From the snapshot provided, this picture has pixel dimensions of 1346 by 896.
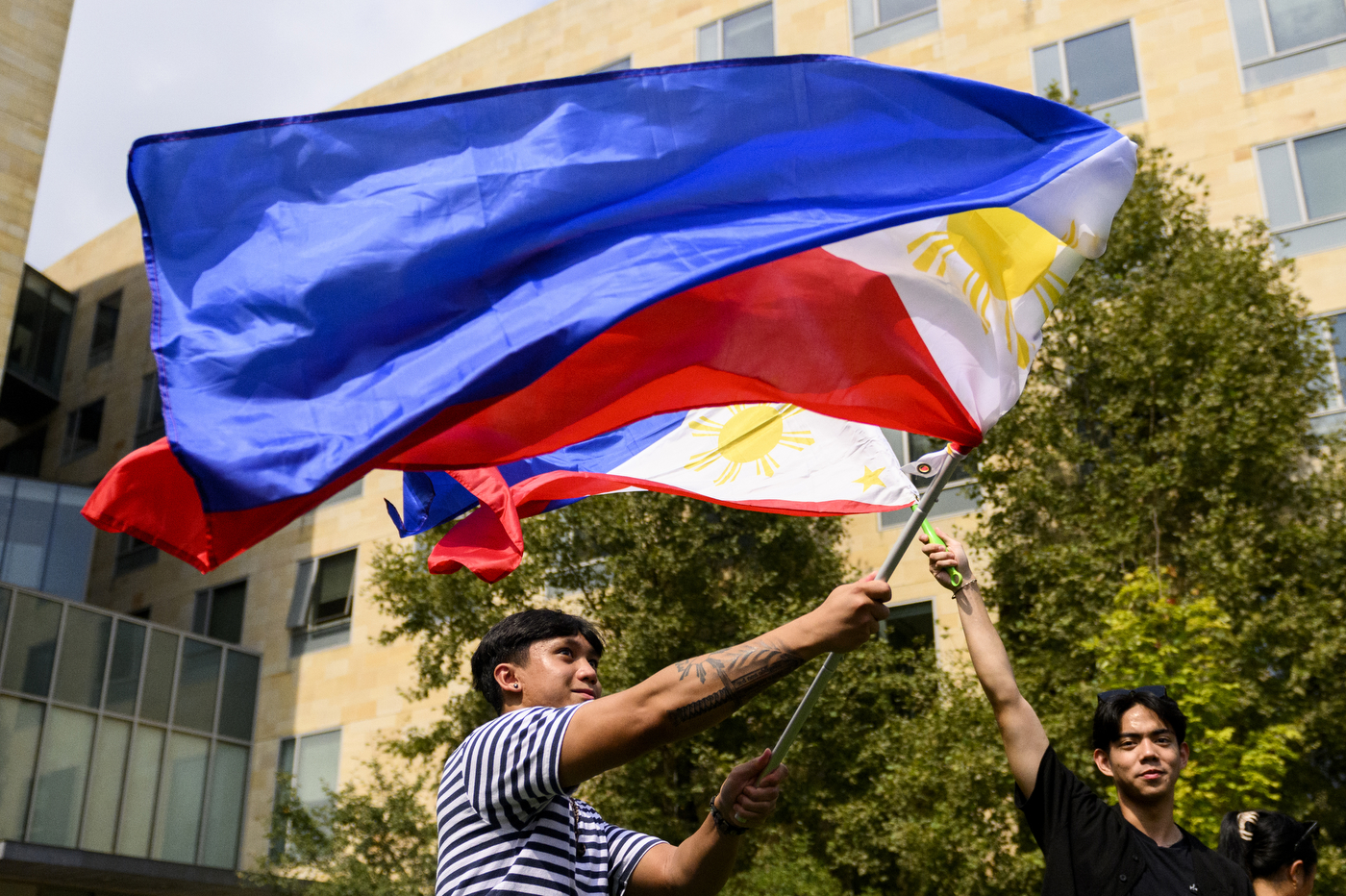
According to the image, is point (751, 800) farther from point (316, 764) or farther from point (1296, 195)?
point (316, 764)

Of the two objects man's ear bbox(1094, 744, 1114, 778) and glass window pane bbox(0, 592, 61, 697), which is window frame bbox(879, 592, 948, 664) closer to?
glass window pane bbox(0, 592, 61, 697)

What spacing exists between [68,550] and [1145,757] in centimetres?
2797

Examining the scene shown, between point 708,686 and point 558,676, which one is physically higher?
point 558,676

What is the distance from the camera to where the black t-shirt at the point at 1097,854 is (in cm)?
407

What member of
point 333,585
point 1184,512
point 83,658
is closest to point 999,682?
point 1184,512

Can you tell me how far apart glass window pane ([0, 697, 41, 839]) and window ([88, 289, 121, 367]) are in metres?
15.7

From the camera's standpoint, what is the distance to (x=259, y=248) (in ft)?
14.0

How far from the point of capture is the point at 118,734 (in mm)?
24734

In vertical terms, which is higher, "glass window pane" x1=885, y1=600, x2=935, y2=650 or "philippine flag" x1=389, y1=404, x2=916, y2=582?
"glass window pane" x1=885, y1=600, x2=935, y2=650

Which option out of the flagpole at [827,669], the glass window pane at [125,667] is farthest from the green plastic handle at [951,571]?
the glass window pane at [125,667]

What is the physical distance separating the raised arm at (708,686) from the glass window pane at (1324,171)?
2019 centimetres

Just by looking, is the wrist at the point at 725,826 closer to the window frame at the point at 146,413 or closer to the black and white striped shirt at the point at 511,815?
the black and white striped shirt at the point at 511,815

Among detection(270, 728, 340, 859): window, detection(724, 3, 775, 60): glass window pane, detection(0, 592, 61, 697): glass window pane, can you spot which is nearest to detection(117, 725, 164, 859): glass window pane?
detection(0, 592, 61, 697): glass window pane

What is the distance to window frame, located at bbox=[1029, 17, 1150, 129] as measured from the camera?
22.3m
